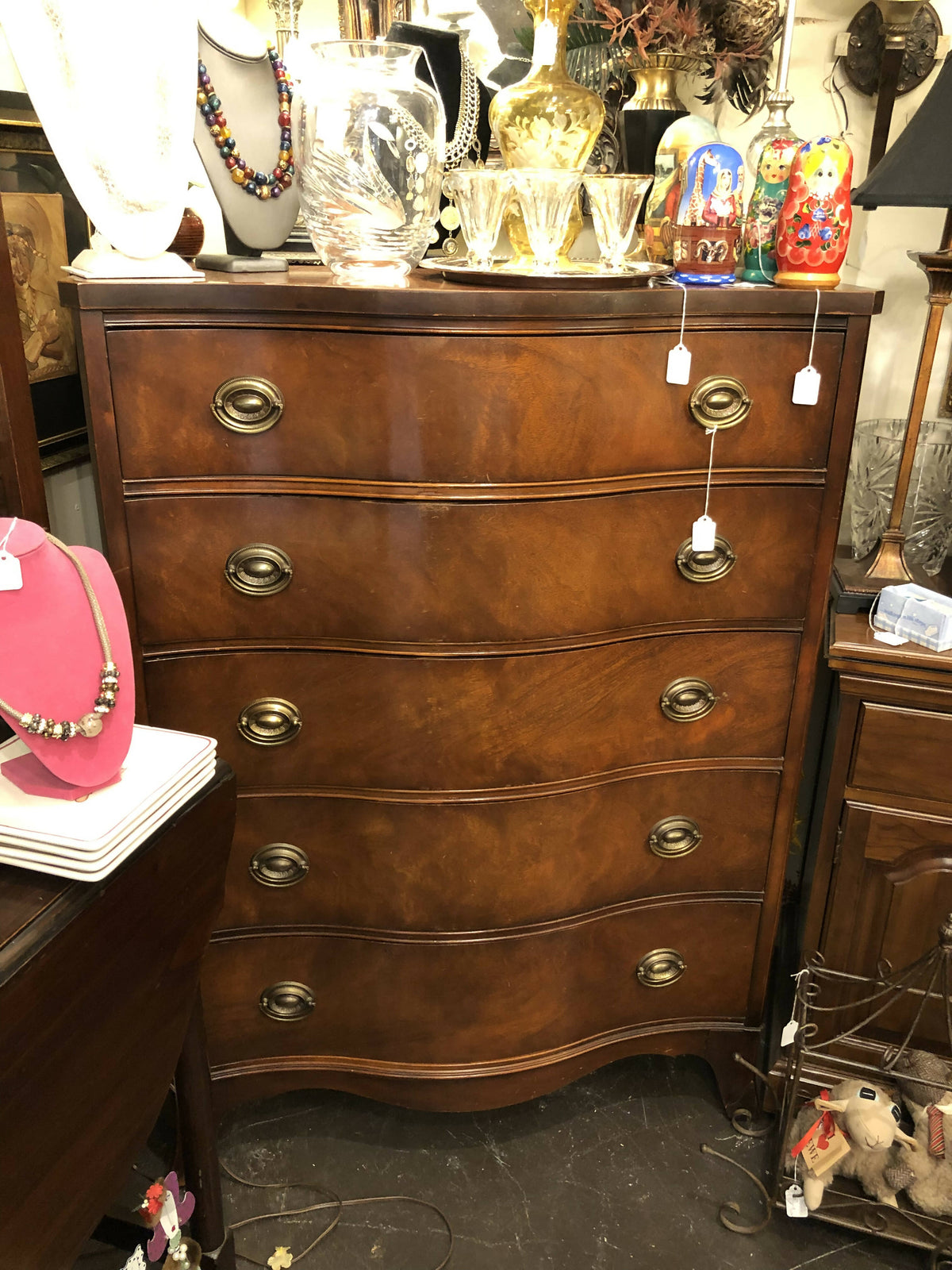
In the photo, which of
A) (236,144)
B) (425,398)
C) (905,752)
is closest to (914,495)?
(905,752)

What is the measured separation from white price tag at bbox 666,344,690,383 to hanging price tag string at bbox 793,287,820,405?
15cm

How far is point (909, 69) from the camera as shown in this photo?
1.63 meters

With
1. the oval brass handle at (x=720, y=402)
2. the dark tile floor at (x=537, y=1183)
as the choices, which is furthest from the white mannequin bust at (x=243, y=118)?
the dark tile floor at (x=537, y=1183)

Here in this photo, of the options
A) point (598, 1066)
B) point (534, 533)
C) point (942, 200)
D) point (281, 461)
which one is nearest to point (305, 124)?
point (281, 461)

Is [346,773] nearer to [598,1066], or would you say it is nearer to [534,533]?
[534,533]

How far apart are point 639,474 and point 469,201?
41 centimetres

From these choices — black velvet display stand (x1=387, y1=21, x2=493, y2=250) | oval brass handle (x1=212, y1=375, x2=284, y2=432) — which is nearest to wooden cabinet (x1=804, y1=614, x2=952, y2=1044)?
oval brass handle (x1=212, y1=375, x2=284, y2=432)

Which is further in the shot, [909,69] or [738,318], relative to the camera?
[909,69]

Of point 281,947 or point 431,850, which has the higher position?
point 431,850

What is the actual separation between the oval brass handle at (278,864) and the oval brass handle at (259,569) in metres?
0.39

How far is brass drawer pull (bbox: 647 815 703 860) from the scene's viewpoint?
5.03 ft

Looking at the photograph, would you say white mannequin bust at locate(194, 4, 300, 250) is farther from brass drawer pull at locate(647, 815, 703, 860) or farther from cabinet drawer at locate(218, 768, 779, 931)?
brass drawer pull at locate(647, 815, 703, 860)

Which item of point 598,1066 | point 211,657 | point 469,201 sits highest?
point 469,201

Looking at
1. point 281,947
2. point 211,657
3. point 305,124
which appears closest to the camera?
point 305,124
